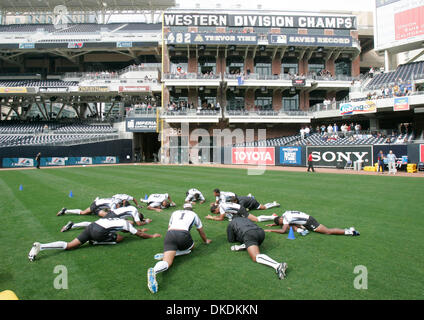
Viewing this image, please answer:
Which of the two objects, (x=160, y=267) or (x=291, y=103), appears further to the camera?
(x=291, y=103)

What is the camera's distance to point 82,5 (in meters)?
49.4

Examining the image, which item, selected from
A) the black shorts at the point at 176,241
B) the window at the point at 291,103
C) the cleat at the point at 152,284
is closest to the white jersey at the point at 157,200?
the black shorts at the point at 176,241

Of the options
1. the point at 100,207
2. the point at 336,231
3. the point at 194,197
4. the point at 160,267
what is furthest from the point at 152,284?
the point at 194,197

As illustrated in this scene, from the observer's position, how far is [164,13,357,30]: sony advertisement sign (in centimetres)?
3900

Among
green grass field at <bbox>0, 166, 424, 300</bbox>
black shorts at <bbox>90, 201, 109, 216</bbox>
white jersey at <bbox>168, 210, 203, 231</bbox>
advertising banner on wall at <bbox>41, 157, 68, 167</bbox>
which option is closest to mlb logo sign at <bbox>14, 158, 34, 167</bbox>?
advertising banner on wall at <bbox>41, 157, 68, 167</bbox>

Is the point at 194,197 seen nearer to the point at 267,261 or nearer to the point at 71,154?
the point at 267,261

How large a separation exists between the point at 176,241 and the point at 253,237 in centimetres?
149

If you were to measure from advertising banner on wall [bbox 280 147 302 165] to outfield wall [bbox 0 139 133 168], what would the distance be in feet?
66.9

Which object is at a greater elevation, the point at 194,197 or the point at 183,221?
the point at 183,221

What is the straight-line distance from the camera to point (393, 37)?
32.5 meters

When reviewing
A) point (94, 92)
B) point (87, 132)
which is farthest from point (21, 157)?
point (94, 92)

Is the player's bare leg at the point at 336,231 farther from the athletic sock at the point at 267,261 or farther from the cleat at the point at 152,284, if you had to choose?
the cleat at the point at 152,284

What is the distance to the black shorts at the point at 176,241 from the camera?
521 cm

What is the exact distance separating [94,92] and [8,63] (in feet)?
74.2
